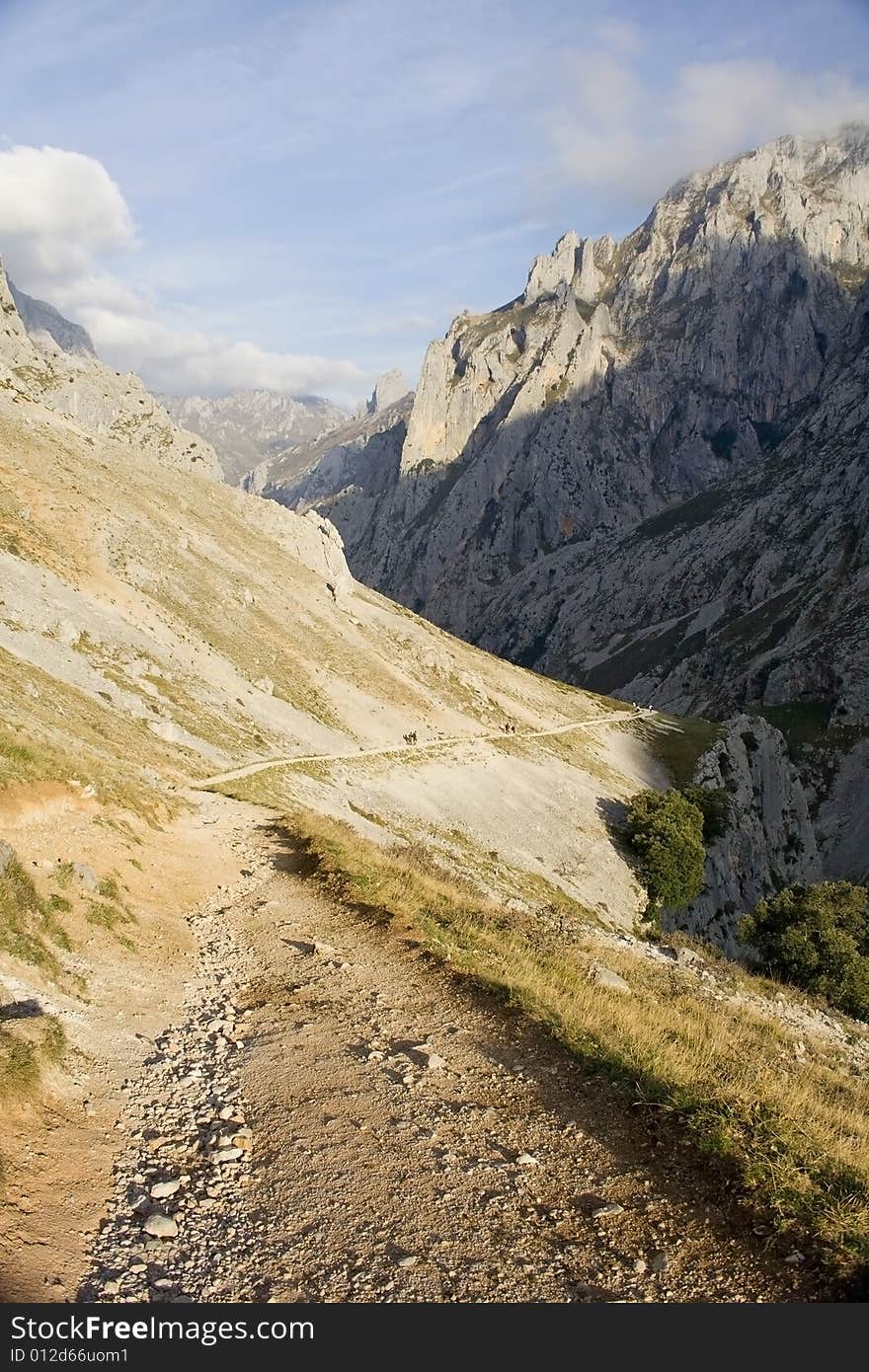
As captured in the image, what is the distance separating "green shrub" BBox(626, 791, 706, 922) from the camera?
56906 millimetres

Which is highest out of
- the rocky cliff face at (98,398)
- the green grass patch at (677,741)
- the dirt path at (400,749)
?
the rocky cliff face at (98,398)

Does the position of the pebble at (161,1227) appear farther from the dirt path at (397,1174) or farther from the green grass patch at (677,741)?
the green grass patch at (677,741)

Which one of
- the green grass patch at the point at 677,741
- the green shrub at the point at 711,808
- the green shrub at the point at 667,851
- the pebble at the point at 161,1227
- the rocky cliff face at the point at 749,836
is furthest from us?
the green grass patch at the point at 677,741

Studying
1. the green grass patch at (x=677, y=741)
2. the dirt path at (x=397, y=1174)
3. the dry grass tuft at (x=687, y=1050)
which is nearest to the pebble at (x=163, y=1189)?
the dirt path at (x=397, y=1174)

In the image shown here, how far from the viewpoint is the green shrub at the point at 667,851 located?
56.9m

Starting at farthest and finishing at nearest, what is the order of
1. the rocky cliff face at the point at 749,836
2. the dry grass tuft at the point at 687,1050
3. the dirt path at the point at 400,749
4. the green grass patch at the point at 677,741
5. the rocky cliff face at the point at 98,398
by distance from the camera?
the rocky cliff face at the point at 98,398
the green grass patch at the point at 677,741
the rocky cliff face at the point at 749,836
the dirt path at the point at 400,749
the dry grass tuft at the point at 687,1050

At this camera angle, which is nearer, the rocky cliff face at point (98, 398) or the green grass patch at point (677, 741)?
the green grass patch at point (677, 741)

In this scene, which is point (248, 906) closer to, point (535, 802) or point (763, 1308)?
point (763, 1308)

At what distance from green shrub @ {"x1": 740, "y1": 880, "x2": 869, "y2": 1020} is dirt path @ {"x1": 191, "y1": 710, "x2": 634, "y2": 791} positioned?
2732 cm

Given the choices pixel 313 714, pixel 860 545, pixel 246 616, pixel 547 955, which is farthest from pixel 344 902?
pixel 860 545

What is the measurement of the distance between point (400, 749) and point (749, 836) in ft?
135

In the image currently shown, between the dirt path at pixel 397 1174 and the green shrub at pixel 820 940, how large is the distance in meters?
34.1

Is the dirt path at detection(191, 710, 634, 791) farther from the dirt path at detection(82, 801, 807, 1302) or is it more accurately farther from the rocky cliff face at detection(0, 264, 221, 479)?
the rocky cliff face at detection(0, 264, 221, 479)

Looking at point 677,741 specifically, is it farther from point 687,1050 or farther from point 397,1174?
point 397,1174
